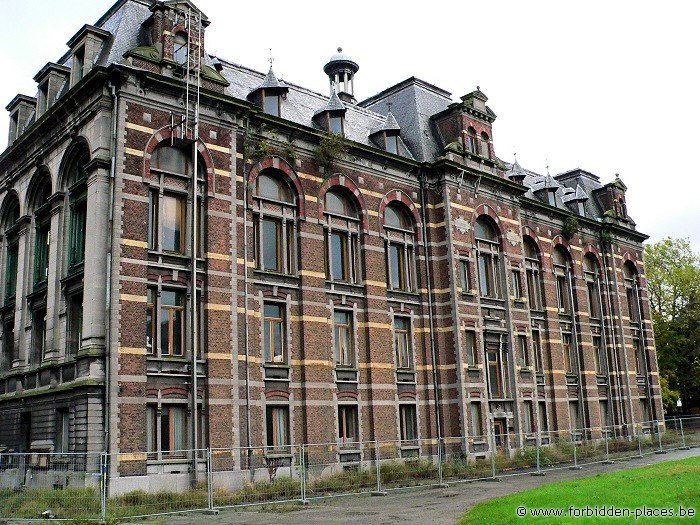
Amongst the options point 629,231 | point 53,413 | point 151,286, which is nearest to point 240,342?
point 151,286

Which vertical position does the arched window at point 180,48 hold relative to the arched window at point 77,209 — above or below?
above

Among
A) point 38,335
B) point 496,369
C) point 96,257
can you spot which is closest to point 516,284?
point 496,369

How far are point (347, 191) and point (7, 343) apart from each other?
16596mm

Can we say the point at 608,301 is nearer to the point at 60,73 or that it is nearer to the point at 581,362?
the point at 581,362

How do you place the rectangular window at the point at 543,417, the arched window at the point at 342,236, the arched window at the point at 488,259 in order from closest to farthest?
1. the arched window at the point at 342,236
2. the arched window at the point at 488,259
3. the rectangular window at the point at 543,417

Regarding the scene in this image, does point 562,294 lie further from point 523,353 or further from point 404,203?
point 404,203

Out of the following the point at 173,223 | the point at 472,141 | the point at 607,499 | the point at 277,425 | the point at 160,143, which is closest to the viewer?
the point at 607,499

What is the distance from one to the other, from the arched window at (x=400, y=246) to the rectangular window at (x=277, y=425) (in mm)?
9013

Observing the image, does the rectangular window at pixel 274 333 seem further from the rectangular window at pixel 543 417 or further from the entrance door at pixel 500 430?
the rectangular window at pixel 543 417

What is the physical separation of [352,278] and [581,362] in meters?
19.7

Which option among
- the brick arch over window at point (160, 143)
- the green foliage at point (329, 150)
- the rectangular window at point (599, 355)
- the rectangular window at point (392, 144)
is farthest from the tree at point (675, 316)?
the brick arch over window at point (160, 143)

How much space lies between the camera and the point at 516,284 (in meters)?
40.7

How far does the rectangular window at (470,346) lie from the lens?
3591 cm

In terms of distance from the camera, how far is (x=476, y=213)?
38.6 metres
